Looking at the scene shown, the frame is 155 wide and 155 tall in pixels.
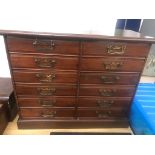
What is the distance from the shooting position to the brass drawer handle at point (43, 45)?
1.03m

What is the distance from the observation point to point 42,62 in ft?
3.64

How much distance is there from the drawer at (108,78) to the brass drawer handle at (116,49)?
0.56 feet

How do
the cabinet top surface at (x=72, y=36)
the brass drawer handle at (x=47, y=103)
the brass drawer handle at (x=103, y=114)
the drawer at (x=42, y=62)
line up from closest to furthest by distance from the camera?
the cabinet top surface at (x=72, y=36), the drawer at (x=42, y=62), the brass drawer handle at (x=47, y=103), the brass drawer handle at (x=103, y=114)

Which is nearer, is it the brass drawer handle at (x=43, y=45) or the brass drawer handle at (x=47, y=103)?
the brass drawer handle at (x=43, y=45)

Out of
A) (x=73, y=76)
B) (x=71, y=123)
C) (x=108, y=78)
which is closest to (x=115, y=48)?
(x=108, y=78)

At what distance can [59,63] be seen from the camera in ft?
3.68

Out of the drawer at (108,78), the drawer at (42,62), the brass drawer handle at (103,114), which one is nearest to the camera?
the drawer at (42,62)

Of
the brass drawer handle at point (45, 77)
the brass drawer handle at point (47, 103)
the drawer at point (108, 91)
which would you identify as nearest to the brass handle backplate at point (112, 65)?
the drawer at point (108, 91)

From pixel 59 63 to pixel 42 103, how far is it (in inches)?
15.6

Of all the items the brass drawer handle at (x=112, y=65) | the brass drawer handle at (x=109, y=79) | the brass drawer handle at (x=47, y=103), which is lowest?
the brass drawer handle at (x=47, y=103)

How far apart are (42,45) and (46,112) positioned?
0.60 metres

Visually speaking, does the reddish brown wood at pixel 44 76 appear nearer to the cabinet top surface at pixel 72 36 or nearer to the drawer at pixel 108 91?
the drawer at pixel 108 91

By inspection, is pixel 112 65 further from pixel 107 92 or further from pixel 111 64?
pixel 107 92

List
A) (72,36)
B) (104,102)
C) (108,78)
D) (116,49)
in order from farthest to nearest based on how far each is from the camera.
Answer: (104,102) < (108,78) < (116,49) < (72,36)
